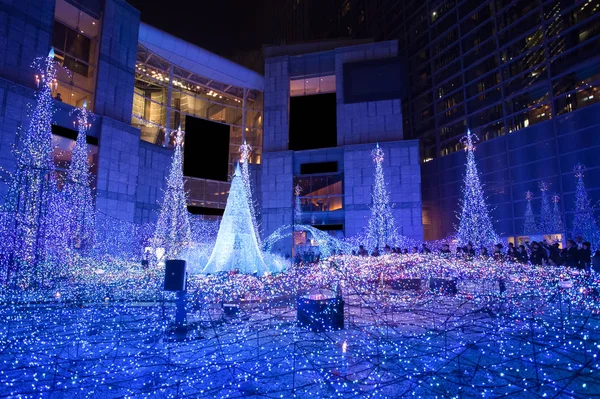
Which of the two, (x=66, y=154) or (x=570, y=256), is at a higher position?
(x=66, y=154)

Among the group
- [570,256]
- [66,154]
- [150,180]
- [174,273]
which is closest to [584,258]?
[570,256]

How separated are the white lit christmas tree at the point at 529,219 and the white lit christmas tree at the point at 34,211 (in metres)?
25.4

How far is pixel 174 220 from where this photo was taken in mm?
25172

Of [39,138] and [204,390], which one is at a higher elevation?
[39,138]

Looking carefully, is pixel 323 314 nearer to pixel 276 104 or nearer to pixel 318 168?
pixel 318 168

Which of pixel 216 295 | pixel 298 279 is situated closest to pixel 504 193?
pixel 298 279

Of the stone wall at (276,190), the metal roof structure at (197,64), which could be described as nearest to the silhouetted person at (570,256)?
the stone wall at (276,190)

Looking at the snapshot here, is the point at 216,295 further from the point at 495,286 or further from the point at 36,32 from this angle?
the point at 36,32

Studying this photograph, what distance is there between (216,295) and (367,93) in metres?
24.5

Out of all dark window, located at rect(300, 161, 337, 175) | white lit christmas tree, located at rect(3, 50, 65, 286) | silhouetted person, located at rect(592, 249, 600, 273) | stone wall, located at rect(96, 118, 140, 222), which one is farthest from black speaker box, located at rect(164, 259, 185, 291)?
dark window, located at rect(300, 161, 337, 175)

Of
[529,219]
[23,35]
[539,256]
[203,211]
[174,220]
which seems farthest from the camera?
[203,211]

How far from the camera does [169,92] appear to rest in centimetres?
3145

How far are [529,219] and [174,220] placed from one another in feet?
74.2

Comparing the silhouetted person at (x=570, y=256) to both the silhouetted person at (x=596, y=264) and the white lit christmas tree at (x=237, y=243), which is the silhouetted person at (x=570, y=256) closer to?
the silhouetted person at (x=596, y=264)
